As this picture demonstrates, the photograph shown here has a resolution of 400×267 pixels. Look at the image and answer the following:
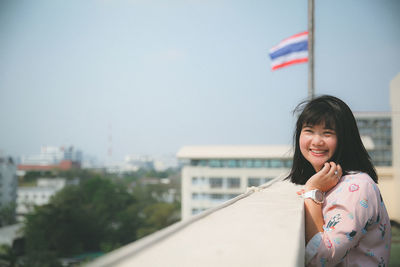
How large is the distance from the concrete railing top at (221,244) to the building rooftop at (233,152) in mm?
25566

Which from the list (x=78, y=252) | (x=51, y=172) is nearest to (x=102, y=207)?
(x=78, y=252)

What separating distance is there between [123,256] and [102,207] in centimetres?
4644

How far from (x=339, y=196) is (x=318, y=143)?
0.26m

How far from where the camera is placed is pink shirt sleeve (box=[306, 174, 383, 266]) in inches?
40.6

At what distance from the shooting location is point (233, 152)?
27.5 metres

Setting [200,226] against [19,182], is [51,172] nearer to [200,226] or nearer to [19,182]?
[19,182]

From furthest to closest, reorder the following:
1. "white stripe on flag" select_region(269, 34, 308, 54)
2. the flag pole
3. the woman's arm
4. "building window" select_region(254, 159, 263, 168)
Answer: "building window" select_region(254, 159, 263, 168) → "white stripe on flag" select_region(269, 34, 308, 54) → the flag pole → the woman's arm

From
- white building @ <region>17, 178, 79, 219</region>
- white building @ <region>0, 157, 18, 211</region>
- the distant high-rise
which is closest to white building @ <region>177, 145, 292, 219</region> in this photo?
the distant high-rise

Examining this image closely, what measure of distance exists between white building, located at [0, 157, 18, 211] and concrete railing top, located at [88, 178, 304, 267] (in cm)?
6018

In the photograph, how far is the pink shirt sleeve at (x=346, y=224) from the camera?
1.03 meters

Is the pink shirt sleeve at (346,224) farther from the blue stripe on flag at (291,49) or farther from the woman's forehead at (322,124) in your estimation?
the blue stripe on flag at (291,49)

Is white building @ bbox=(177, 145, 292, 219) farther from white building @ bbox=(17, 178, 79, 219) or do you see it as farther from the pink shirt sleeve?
white building @ bbox=(17, 178, 79, 219)

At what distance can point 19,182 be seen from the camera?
61.0 metres

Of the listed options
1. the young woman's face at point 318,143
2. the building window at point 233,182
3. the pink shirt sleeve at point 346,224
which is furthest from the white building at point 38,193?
the pink shirt sleeve at point 346,224
